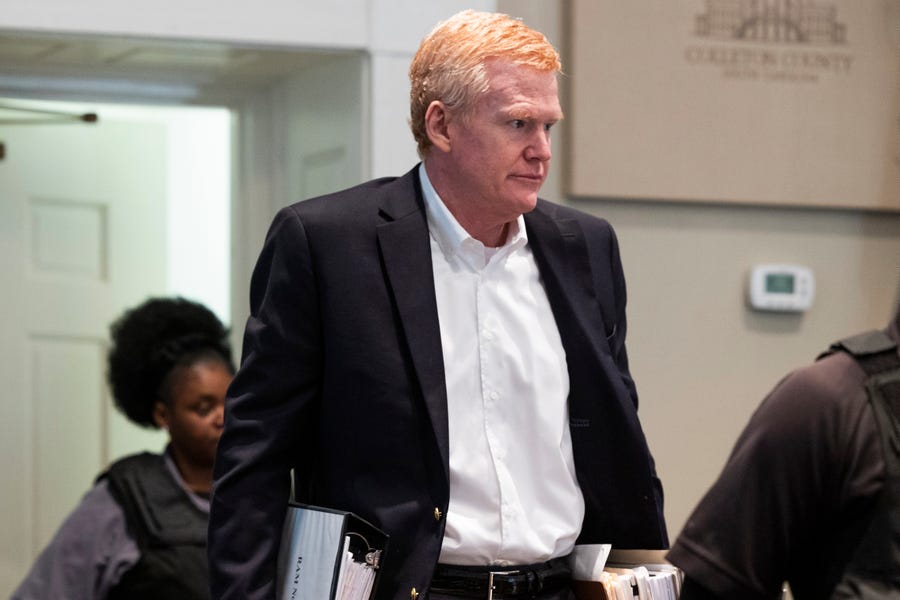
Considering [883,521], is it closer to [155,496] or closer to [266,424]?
[266,424]

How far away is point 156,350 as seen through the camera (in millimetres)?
3465

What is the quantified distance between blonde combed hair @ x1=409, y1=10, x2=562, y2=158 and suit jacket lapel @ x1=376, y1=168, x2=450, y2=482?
5.0 inches

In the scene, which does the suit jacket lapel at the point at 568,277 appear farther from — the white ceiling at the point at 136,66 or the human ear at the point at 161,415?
the human ear at the point at 161,415

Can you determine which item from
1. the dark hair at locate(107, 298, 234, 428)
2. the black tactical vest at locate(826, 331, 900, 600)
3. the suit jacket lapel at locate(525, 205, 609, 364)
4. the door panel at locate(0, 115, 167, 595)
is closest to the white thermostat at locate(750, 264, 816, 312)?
the dark hair at locate(107, 298, 234, 428)

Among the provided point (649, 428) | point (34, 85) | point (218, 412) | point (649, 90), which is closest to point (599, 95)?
point (649, 90)

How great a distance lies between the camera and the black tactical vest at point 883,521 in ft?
4.73

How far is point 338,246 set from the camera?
2.17 m

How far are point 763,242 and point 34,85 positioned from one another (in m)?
1.85

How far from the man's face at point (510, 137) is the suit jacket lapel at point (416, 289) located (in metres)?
0.11

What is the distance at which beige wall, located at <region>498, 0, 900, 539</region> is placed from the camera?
3.54 m

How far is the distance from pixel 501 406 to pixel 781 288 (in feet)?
5.35

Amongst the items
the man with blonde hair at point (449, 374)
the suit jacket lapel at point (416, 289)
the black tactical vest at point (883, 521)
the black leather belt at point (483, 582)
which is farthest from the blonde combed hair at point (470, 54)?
the black tactical vest at point (883, 521)

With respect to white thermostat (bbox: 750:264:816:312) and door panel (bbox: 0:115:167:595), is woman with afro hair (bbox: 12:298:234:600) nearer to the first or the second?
door panel (bbox: 0:115:167:595)

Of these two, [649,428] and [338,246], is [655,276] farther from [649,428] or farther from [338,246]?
[338,246]
